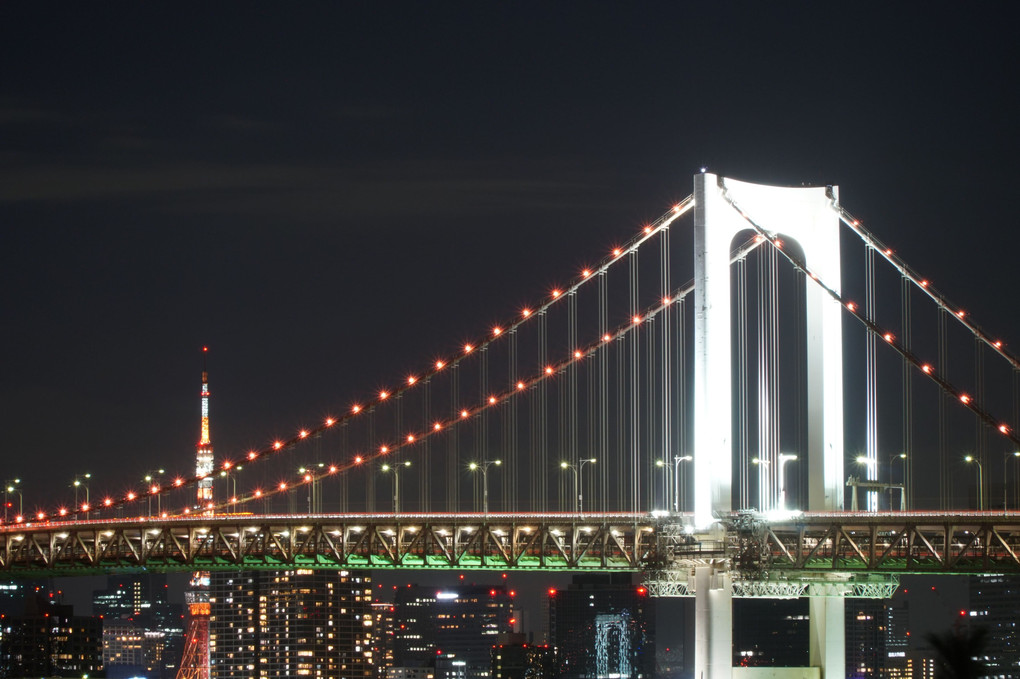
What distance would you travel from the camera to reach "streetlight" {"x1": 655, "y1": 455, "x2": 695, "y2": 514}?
70.7 m

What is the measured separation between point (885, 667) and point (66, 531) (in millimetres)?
90011

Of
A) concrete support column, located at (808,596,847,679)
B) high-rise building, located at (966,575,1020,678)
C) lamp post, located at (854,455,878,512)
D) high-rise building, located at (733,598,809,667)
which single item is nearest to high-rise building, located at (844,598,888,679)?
high-rise building, located at (733,598,809,667)

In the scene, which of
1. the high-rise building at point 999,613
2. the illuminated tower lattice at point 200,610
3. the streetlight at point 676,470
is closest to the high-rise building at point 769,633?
the high-rise building at point 999,613

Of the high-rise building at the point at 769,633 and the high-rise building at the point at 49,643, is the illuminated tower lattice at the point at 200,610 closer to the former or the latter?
the high-rise building at the point at 49,643

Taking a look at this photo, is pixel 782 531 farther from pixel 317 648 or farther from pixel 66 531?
pixel 317 648

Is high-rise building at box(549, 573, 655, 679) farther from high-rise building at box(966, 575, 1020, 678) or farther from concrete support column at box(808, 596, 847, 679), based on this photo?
concrete support column at box(808, 596, 847, 679)

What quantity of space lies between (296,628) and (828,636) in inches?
3951

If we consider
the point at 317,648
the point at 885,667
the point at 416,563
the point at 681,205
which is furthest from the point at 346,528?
the point at 885,667

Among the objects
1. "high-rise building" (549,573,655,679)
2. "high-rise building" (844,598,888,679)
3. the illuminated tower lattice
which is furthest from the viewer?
"high-rise building" (549,573,655,679)

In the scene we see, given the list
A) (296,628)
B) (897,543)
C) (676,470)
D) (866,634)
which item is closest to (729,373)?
(676,470)

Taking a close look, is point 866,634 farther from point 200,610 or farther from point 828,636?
point 828,636

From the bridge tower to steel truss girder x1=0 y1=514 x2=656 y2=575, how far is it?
15.9 feet

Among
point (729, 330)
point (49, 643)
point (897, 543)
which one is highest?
point (729, 330)

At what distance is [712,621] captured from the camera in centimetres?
6825
